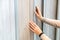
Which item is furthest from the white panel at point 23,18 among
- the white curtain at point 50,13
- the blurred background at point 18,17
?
the white curtain at point 50,13

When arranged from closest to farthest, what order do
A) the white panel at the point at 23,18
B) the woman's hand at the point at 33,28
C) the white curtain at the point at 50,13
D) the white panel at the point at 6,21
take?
the white panel at the point at 6,21, the white panel at the point at 23,18, the woman's hand at the point at 33,28, the white curtain at the point at 50,13

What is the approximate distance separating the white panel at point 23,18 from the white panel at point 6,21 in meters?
0.07

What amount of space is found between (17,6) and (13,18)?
0.31 feet

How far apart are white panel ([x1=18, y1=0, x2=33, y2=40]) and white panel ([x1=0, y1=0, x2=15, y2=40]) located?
0.07 meters

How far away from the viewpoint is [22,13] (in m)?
0.88

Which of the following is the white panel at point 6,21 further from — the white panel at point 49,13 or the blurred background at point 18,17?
the white panel at point 49,13

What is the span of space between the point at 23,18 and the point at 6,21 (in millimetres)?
167

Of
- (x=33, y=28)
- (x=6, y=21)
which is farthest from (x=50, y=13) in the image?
(x=6, y=21)

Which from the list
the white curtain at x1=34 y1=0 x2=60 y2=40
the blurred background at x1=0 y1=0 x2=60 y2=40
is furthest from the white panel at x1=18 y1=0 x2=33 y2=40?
the white curtain at x1=34 y1=0 x2=60 y2=40

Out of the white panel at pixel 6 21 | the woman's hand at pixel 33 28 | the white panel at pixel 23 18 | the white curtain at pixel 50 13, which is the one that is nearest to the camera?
the white panel at pixel 6 21

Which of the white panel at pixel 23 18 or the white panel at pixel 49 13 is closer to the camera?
the white panel at pixel 23 18

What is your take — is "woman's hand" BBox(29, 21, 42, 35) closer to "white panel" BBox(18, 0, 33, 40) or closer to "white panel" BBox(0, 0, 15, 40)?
"white panel" BBox(18, 0, 33, 40)

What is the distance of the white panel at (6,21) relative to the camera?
74cm

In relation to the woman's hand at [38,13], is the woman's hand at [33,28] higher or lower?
lower
